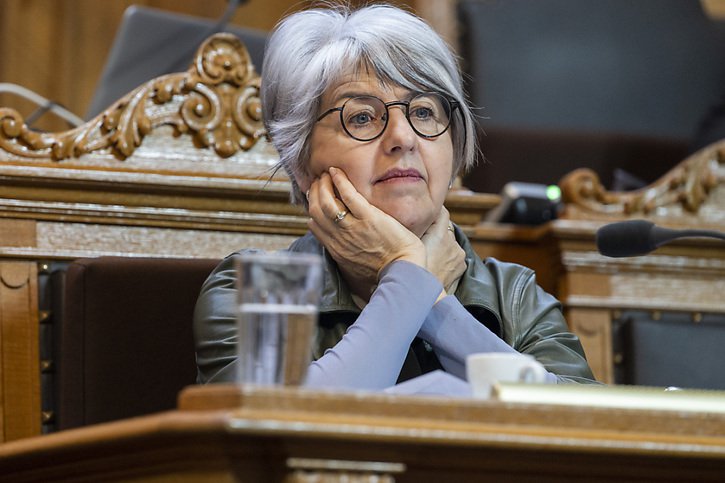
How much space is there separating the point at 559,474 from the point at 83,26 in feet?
8.29

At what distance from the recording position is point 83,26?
10.1 feet

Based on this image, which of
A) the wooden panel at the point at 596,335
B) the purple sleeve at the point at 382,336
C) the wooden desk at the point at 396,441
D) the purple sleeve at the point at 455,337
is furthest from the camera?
the wooden panel at the point at 596,335

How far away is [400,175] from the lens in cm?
149

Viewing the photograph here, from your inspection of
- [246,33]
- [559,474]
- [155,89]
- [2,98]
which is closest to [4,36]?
[2,98]

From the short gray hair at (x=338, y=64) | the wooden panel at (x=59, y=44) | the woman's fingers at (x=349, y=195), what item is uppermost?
the wooden panel at (x=59, y=44)

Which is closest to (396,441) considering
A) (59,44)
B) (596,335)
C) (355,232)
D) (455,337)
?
(455,337)

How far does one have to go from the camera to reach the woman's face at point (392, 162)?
149cm

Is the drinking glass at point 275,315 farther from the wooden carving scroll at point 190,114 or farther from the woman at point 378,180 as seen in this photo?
the wooden carving scroll at point 190,114

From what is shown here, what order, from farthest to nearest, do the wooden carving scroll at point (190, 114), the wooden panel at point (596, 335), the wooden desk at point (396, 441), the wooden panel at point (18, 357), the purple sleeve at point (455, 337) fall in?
the wooden panel at point (596, 335), the wooden carving scroll at point (190, 114), the wooden panel at point (18, 357), the purple sleeve at point (455, 337), the wooden desk at point (396, 441)

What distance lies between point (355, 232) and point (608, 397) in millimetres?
688

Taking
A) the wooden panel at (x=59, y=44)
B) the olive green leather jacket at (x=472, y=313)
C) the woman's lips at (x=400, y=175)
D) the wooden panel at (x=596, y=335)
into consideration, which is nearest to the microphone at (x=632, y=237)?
the olive green leather jacket at (x=472, y=313)

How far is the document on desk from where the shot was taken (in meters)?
0.79

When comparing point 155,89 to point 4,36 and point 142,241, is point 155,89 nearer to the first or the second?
point 142,241

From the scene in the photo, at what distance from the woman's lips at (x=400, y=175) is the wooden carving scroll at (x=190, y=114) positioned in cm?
38
